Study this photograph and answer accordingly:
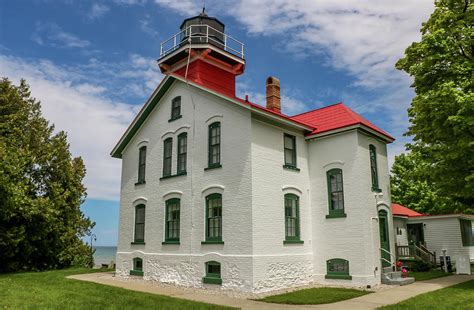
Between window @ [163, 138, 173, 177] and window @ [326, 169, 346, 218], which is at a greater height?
window @ [163, 138, 173, 177]

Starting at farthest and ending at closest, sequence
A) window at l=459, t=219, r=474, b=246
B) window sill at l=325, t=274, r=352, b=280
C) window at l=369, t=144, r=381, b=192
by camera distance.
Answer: window at l=459, t=219, r=474, b=246, window at l=369, t=144, r=381, b=192, window sill at l=325, t=274, r=352, b=280

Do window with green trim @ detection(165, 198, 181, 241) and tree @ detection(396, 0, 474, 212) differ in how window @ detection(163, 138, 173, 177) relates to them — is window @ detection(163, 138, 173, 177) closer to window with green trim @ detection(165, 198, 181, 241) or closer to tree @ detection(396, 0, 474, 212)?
window with green trim @ detection(165, 198, 181, 241)

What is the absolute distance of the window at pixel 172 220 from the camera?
17094 millimetres

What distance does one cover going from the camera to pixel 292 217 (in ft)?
52.5

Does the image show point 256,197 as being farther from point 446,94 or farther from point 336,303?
point 446,94

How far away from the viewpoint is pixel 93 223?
25375 millimetres

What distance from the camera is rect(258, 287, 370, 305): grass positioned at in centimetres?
1180

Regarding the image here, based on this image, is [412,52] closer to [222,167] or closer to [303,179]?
[303,179]

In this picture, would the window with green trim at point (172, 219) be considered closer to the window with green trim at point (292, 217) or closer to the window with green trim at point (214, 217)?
the window with green trim at point (214, 217)

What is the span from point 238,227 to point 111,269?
12027mm

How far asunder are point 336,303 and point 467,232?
18.8m

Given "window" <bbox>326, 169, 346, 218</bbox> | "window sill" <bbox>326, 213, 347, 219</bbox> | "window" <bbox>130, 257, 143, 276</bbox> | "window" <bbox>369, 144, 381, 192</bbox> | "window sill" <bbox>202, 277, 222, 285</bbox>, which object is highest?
"window" <bbox>369, 144, 381, 192</bbox>

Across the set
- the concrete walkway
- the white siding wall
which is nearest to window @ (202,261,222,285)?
the white siding wall

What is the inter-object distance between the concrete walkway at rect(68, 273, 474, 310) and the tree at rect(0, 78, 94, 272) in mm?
5807
